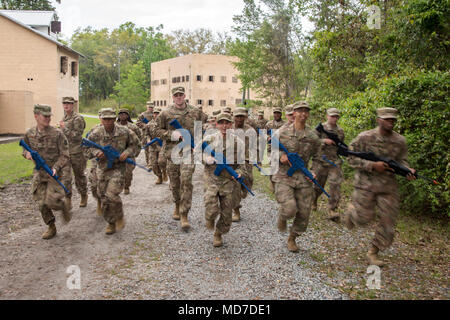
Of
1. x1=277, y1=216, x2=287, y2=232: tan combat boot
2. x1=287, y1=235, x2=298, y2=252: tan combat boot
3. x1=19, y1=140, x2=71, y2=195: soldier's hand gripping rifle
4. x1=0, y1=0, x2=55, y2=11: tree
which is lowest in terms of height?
x1=287, y1=235, x2=298, y2=252: tan combat boot

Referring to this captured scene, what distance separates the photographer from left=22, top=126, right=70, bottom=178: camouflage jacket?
614 centimetres

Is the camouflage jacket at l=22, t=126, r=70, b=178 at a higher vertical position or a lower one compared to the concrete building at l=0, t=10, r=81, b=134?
lower

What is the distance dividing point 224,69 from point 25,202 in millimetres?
37011

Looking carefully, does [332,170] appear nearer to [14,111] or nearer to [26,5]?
[14,111]

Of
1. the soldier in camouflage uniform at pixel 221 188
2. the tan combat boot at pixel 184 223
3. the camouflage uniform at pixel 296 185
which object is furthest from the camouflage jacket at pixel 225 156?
the tan combat boot at pixel 184 223

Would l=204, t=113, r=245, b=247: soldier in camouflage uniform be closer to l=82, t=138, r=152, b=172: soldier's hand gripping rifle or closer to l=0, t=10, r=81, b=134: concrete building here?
l=82, t=138, r=152, b=172: soldier's hand gripping rifle

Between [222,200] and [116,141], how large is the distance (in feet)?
7.56

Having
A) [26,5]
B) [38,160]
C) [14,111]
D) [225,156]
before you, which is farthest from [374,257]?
[26,5]

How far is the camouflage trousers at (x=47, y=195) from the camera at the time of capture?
5902 mm

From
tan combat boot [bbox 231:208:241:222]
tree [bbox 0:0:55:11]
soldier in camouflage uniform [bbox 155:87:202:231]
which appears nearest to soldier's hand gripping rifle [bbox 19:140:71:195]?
soldier in camouflage uniform [bbox 155:87:202:231]

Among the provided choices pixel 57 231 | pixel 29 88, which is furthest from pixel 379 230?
pixel 29 88

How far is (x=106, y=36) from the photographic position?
235ft

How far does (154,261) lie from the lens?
517 centimetres

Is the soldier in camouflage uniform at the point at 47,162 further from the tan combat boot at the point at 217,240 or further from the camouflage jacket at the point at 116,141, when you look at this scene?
the tan combat boot at the point at 217,240
